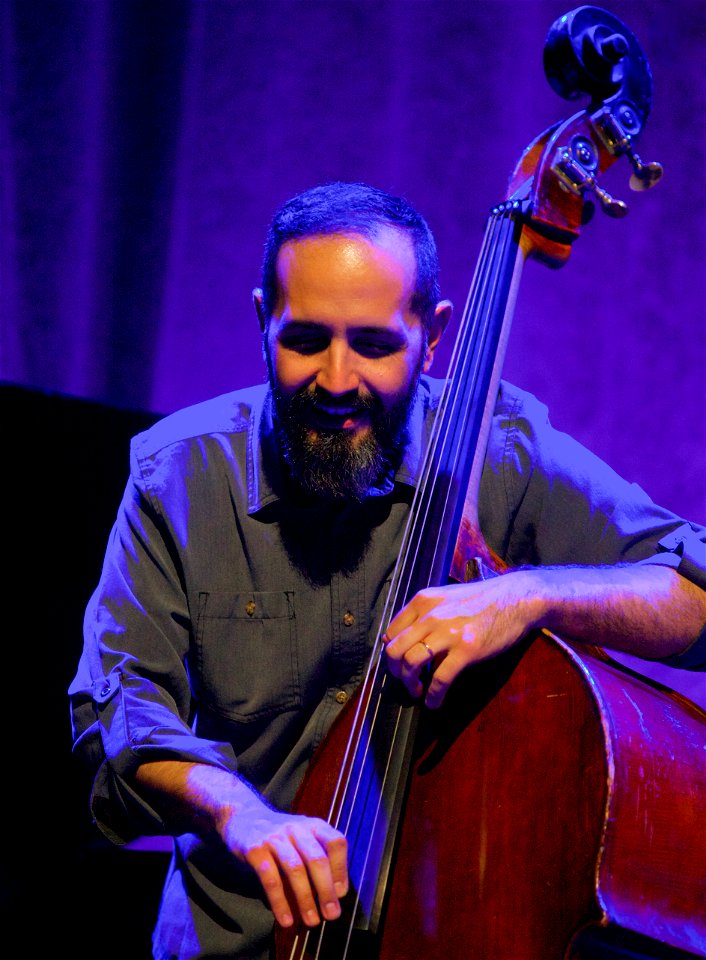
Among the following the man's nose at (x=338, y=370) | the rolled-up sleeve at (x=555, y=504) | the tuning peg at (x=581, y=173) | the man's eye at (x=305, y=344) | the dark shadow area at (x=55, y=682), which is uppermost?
the tuning peg at (x=581, y=173)

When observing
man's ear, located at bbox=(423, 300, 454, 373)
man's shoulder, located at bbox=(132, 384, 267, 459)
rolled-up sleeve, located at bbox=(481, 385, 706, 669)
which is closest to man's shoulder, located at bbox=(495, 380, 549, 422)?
rolled-up sleeve, located at bbox=(481, 385, 706, 669)

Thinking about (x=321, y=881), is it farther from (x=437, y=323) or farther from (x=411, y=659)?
(x=437, y=323)

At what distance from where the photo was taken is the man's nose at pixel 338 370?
4.02ft

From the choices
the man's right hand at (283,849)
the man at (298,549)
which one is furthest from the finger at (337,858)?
the man at (298,549)

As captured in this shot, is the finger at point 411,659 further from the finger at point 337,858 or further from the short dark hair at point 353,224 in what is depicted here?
the short dark hair at point 353,224

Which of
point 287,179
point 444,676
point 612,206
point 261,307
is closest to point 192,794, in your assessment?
point 444,676

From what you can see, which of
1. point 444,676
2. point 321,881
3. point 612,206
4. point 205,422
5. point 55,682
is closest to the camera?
point 321,881

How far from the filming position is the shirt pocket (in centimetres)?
133

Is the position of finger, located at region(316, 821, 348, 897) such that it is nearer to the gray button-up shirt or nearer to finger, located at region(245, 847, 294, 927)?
finger, located at region(245, 847, 294, 927)

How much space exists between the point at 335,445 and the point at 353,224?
298 mm

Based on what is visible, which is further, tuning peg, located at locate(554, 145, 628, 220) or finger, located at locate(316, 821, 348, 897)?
tuning peg, located at locate(554, 145, 628, 220)

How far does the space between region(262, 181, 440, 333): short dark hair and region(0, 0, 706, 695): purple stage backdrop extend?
0.84 metres

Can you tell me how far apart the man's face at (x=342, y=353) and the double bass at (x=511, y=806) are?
0.18 metres

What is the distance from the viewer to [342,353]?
4.04 ft
